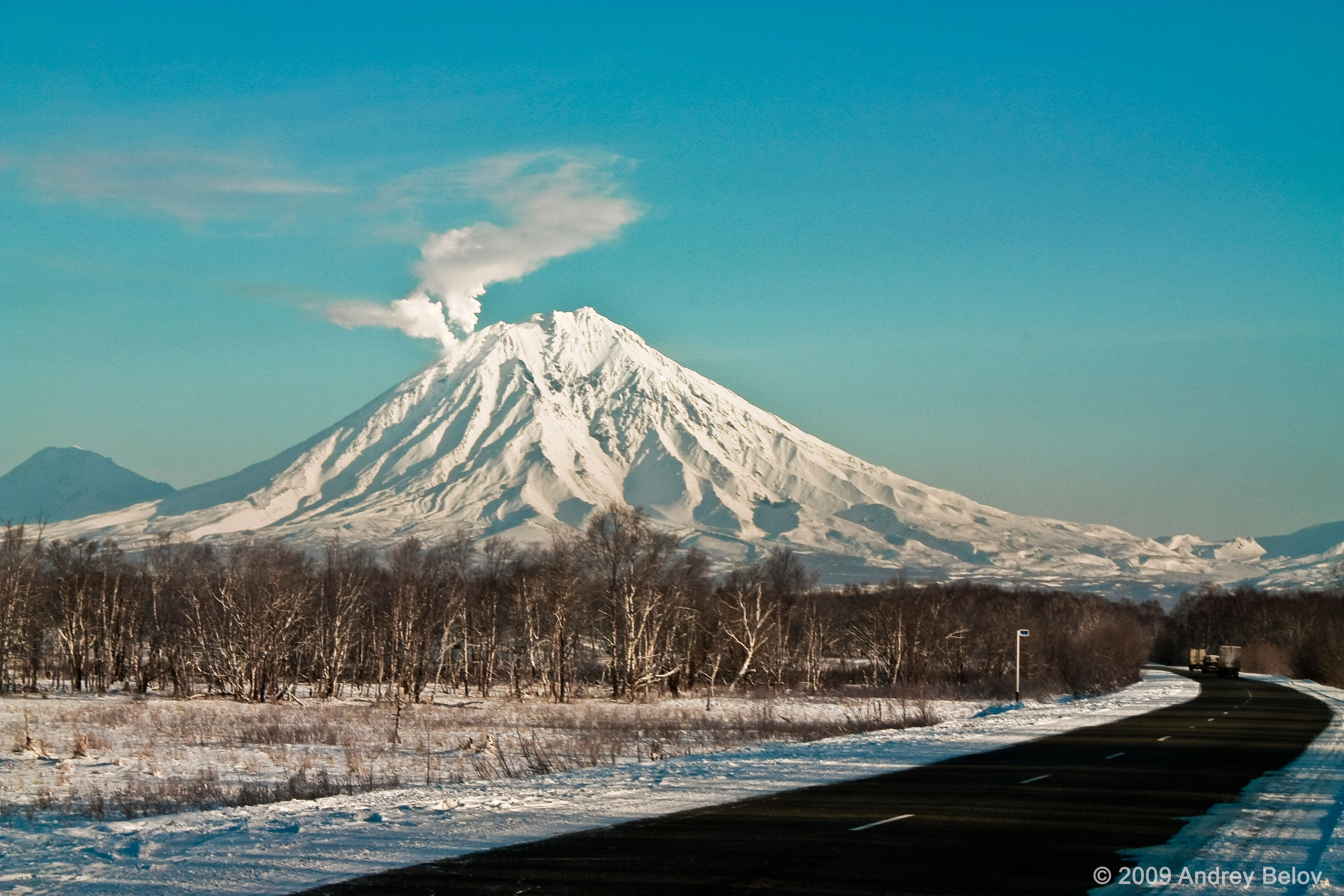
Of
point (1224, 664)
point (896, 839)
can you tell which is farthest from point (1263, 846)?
point (1224, 664)

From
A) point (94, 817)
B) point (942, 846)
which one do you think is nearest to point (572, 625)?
point (94, 817)

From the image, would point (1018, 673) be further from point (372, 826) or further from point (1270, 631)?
point (1270, 631)

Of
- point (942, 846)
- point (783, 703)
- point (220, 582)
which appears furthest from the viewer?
point (220, 582)

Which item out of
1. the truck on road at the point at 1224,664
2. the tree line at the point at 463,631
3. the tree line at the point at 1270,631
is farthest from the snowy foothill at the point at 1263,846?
the truck on road at the point at 1224,664

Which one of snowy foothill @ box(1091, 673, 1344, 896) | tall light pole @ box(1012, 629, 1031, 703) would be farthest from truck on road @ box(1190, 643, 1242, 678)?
snowy foothill @ box(1091, 673, 1344, 896)

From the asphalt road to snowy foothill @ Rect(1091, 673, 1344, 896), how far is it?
1.07 feet

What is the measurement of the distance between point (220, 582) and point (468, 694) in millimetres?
16262

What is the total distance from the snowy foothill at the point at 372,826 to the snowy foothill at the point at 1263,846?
611 cm

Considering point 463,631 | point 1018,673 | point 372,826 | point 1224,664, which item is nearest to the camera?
point 372,826

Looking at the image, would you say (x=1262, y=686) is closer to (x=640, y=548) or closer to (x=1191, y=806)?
(x=640, y=548)

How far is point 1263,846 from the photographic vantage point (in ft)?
43.2

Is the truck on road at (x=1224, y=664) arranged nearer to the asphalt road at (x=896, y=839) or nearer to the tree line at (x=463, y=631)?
the tree line at (x=463, y=631)

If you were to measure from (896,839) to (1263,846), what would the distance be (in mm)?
4272

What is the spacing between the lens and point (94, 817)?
17.0 metres
